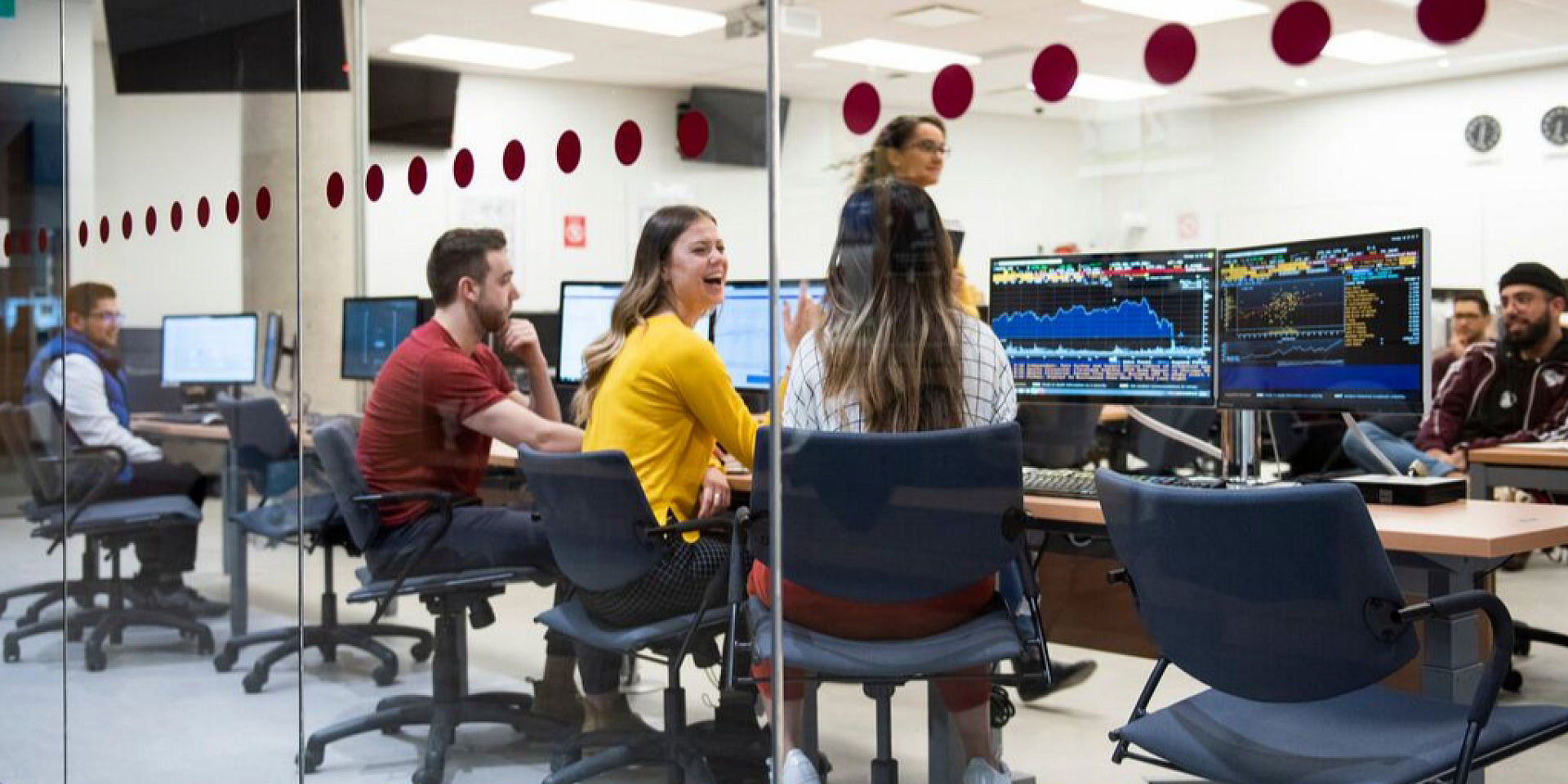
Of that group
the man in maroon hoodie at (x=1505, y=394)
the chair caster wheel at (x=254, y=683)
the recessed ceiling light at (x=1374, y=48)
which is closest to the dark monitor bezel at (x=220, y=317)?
the chair caster wheel at (x=254, y=683)

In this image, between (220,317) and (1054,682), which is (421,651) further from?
(1054,682)

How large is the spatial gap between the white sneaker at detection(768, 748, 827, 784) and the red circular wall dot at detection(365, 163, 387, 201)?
1386 mm

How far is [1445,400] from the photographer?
2.62m

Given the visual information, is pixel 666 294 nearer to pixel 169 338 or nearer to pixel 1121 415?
pixel 1121 415

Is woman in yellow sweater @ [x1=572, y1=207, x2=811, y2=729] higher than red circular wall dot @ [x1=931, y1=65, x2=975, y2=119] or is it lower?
lower

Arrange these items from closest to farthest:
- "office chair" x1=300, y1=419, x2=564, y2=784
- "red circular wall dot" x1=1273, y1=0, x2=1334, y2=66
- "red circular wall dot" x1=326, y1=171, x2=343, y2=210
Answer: "red circular wall dot" x1=1273, y1=0, x2=1334, y2=66 < "office chair" x1=300, y1=419, x2=564, y2=784 < "red circular wall dot" x1=326, y1=171, x2=343, y2=210

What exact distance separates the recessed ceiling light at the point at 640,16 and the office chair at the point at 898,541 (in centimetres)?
69

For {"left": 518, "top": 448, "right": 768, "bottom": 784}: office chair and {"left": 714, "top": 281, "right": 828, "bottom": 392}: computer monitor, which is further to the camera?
{"left": 518, "top": 448, "right": 768, "bottom": 784}: office chair

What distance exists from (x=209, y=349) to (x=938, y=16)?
7.06 ft

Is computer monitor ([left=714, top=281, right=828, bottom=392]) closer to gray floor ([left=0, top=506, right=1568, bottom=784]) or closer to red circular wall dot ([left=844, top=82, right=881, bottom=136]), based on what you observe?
red circular wall dot ([left=844, top=82, right=881, bottom=136])

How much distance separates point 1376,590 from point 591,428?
4.75ft

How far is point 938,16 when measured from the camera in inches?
88.3

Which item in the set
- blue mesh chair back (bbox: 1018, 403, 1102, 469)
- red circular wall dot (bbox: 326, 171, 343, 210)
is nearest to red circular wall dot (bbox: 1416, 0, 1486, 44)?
blue mesh chair back (bbox: 1018, 403, 1102, 469)

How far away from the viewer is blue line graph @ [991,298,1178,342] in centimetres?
275
